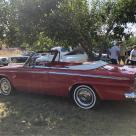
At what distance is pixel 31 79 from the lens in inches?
302

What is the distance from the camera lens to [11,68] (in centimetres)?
820

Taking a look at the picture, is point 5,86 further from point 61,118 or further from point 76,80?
point 61,118

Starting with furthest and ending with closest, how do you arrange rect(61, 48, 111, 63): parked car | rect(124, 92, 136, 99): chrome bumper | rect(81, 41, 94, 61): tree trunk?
rect(81, 41, 94, 61): tree trunk < rect(61, 48, 111, 63): parked car < rect(124, 92, 136, 99): chrome bumper

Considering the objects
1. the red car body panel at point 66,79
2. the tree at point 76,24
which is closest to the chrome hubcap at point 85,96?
the red car body panel at point 66,79

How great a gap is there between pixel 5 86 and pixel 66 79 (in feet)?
7.29

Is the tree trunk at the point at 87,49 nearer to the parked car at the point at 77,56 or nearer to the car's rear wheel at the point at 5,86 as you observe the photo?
the parked car at the point at 77,56

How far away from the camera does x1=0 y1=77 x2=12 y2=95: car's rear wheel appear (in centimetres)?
839

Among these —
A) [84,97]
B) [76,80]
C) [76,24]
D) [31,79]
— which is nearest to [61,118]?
[84,97]

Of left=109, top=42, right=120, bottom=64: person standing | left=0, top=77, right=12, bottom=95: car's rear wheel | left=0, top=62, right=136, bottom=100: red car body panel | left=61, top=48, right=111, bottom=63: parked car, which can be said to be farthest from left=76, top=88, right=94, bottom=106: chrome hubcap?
left=109, top=42, right=120, bottom=64: person standing

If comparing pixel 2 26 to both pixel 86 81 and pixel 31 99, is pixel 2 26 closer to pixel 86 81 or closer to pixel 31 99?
pixel 31 99

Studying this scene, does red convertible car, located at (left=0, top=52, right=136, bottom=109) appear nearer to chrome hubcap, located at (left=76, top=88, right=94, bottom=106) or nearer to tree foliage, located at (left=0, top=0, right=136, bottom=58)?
chrome hubcap, located at (left=76, top=88, right=94, bottom=106)

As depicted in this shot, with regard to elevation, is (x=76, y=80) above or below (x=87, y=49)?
below

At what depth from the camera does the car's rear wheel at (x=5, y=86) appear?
8385 mm

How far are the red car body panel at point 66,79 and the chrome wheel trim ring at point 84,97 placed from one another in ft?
0.47
